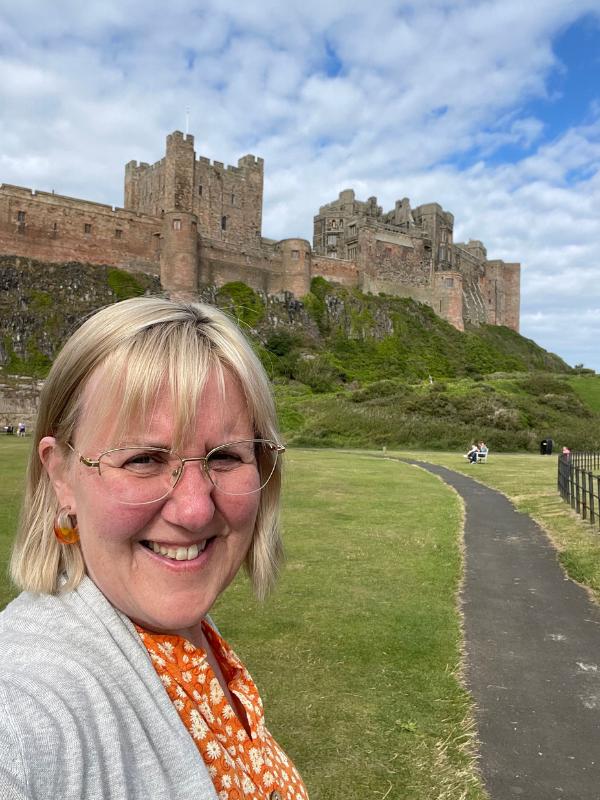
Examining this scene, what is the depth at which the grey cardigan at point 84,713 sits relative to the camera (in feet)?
3.04

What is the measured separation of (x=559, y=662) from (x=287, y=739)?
2.37 m

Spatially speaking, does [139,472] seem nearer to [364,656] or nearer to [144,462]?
[144,462]

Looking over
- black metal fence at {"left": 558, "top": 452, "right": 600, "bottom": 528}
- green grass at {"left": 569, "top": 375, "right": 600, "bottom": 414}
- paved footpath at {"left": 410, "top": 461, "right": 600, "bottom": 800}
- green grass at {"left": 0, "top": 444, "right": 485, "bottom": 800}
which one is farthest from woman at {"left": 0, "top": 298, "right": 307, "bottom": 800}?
green grass at {"left": 569, "top": 375, "right": 600, "bottom": 414}

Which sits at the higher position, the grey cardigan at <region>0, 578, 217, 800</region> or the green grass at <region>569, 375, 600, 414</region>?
the green grass at <region>569, 375, 600, 414</region>

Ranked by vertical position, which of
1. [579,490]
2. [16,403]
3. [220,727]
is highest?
[16,403]

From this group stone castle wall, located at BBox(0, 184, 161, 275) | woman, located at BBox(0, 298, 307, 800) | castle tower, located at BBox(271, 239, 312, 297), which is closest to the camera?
woman, located at BBox(0, 298, 307, 800)

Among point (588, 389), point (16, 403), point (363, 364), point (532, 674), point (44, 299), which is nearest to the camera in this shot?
point (532, 674)

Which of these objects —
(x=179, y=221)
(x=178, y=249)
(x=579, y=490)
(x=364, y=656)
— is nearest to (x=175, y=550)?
(x=364, y=656)

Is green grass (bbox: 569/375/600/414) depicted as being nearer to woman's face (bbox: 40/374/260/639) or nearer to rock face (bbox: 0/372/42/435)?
rock face (bbox: 0/372/42/435)

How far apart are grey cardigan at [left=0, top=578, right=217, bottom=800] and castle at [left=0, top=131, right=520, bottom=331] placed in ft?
111

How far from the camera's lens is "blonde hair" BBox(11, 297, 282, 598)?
1.33m

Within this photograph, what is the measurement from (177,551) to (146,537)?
0.26ft

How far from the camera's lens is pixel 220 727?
141 cm

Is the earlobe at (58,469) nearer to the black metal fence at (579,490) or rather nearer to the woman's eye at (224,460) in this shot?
the woman's eye at (224,460)
